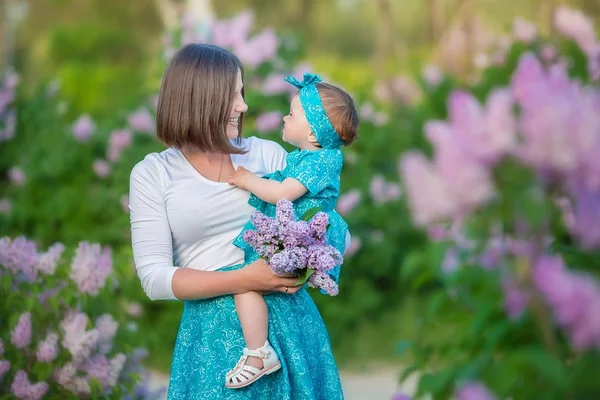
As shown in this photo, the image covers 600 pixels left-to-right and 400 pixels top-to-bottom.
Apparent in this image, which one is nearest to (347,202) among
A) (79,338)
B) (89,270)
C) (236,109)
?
(89,270)

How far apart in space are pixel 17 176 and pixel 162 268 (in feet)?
17.4

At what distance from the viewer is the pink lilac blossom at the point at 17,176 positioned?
7715 mm

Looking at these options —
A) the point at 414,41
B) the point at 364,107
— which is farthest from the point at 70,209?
the point at 414,41

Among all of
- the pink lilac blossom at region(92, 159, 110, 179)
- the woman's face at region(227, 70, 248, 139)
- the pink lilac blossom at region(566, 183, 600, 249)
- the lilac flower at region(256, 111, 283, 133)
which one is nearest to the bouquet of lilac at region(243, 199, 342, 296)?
the woman's face at region(227, 70, 248, 139)

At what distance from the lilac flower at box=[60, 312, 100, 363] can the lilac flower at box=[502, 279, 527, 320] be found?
225 centimetres

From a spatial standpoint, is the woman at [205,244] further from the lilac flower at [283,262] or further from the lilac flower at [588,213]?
the lilac flower at [588,213]

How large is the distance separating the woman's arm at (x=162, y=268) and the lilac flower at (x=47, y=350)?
2.98ft

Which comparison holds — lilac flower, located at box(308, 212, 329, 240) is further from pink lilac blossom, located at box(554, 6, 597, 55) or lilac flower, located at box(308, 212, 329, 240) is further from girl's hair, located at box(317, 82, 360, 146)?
pink lilac blossom, located at box(554, 6, 597, 55)

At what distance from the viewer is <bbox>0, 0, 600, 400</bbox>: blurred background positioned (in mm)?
1677

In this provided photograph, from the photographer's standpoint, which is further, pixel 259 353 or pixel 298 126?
pixel 298 126

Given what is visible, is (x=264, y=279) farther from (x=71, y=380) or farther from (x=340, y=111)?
(x=71, y=380)

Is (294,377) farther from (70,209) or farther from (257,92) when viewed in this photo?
(70,209)

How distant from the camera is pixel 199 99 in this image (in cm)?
279

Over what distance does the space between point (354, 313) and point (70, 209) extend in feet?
7.58
